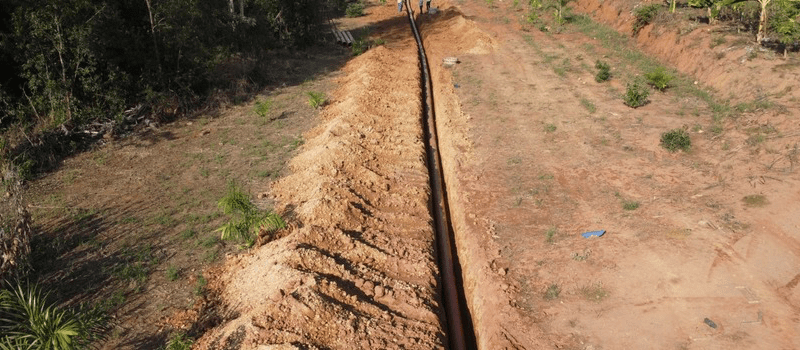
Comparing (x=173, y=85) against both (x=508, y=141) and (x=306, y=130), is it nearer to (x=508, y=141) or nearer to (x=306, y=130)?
(x=306, y=130)

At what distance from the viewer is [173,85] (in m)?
15.0

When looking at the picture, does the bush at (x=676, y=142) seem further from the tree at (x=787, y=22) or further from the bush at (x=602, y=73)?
the tree at (x=787, y=22)

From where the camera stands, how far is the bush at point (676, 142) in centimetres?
1145

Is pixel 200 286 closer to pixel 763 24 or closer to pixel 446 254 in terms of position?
pixel 446 254

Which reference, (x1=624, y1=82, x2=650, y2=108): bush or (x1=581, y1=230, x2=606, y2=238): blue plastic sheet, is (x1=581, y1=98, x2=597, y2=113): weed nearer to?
(x1=624, y1=82, x2=650, y2=108): bush

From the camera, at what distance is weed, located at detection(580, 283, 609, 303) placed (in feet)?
25.0

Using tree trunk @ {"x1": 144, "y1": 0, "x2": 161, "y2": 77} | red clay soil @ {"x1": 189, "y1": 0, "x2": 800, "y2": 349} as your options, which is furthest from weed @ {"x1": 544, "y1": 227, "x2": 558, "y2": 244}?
tree trunk @ {"x1": 144, "y1": 0, "x2": 161, "y2": 77}

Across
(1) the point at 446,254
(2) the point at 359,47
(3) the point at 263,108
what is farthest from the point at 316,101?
(1) the point at 446,254

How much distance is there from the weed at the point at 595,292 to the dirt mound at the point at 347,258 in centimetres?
224

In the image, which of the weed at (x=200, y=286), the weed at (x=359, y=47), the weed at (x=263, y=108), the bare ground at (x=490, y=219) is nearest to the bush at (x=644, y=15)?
the bare ground at (x=490, y=219)

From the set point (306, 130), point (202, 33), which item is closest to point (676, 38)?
point (306, 130)

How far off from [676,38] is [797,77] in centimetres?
498

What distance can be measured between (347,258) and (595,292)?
3.84 m

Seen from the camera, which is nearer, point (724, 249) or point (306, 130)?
point (724, 249)
